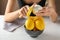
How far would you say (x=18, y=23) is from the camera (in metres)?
1.07

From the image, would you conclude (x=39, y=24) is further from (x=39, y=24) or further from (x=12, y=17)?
(x=12, y=17)

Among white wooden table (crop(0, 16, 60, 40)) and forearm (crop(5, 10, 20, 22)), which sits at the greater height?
forearm (crop(5, 10, 20, 22))

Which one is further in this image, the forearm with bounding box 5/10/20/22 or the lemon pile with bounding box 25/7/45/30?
the forearm with bounding box 5/10/20/22

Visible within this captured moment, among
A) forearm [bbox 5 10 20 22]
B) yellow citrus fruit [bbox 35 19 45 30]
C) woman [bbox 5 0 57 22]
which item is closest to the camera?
yellow citrus fruit [bbox 35 19 45 30]

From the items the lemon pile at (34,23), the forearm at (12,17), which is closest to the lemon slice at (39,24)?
the lemon pile at (34,23)

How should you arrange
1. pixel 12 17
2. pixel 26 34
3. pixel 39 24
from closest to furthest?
pixel 39 24
pixel 26 34
pixel 12 17

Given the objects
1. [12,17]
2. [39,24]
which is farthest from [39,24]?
[12,17]

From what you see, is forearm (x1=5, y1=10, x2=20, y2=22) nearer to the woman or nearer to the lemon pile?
the woman

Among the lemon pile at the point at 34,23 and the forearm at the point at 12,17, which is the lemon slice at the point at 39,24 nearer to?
the lemon pile at the point at 34,23

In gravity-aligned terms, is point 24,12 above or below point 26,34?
above

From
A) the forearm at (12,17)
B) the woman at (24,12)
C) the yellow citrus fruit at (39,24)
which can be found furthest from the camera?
the forearm at (12,17)

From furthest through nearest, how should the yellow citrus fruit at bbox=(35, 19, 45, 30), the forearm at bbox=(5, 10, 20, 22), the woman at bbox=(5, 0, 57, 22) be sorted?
the forearm at bbox=(5, 10, 20, 22) < the woman at bbox=(5, 0, 57, 22) < the yellow citrus fruit at bbox=(35, 19, 45, 30)

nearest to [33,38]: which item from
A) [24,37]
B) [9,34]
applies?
[24,37]

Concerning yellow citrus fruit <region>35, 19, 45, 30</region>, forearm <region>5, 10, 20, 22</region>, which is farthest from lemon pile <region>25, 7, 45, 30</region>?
forearm <region>5, 10, 20, 22</region>
